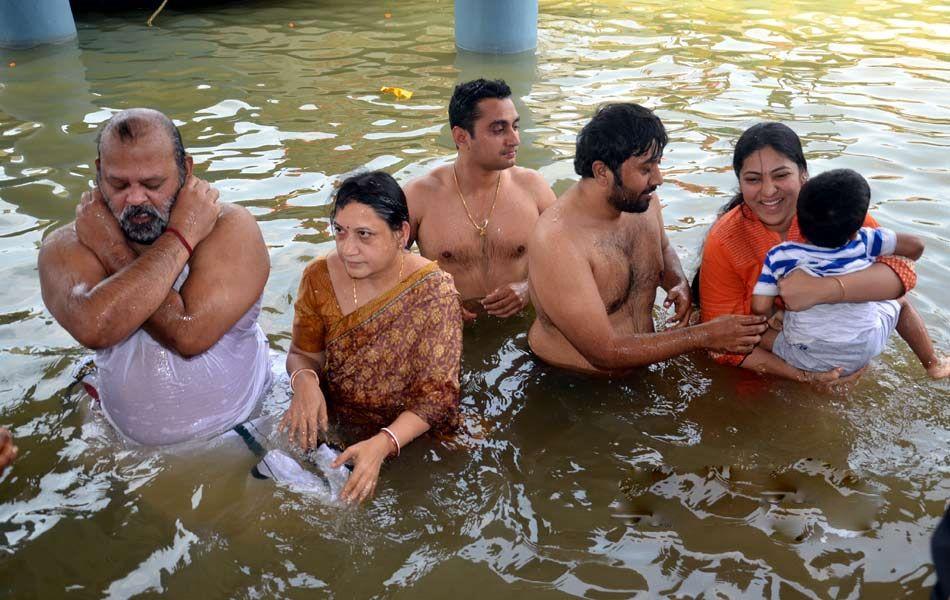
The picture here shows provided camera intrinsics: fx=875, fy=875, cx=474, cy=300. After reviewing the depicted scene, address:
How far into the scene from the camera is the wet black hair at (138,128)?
3752 mm

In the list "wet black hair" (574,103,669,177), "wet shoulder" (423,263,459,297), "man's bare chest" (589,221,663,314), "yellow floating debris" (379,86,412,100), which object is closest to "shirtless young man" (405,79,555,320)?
"man's bare chest" (589,221,663,314)

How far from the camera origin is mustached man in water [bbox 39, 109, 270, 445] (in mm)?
3646

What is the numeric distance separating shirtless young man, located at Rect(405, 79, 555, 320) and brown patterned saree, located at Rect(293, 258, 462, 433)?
4.02 feet

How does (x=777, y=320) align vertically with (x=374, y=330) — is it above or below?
below

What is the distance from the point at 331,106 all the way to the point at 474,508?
6.44 meters

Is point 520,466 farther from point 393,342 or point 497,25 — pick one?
point 497,25

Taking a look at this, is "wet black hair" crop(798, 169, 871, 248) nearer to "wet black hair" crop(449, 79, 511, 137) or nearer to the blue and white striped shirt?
the blue and white striped shirt

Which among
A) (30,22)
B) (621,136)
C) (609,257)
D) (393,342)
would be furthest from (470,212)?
(30,22)

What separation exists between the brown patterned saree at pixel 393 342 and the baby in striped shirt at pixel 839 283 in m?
1.56

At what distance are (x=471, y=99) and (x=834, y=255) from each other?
2267mm

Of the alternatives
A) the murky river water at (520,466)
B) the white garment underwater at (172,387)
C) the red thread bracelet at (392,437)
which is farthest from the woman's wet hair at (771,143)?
the white garment underwater at (172,387)

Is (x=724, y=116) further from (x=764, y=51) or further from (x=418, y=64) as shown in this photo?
(x=418, y=64)

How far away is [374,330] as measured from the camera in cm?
398

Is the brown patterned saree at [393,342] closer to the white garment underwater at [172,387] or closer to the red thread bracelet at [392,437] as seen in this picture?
the red thread bracelet at [392,437]
